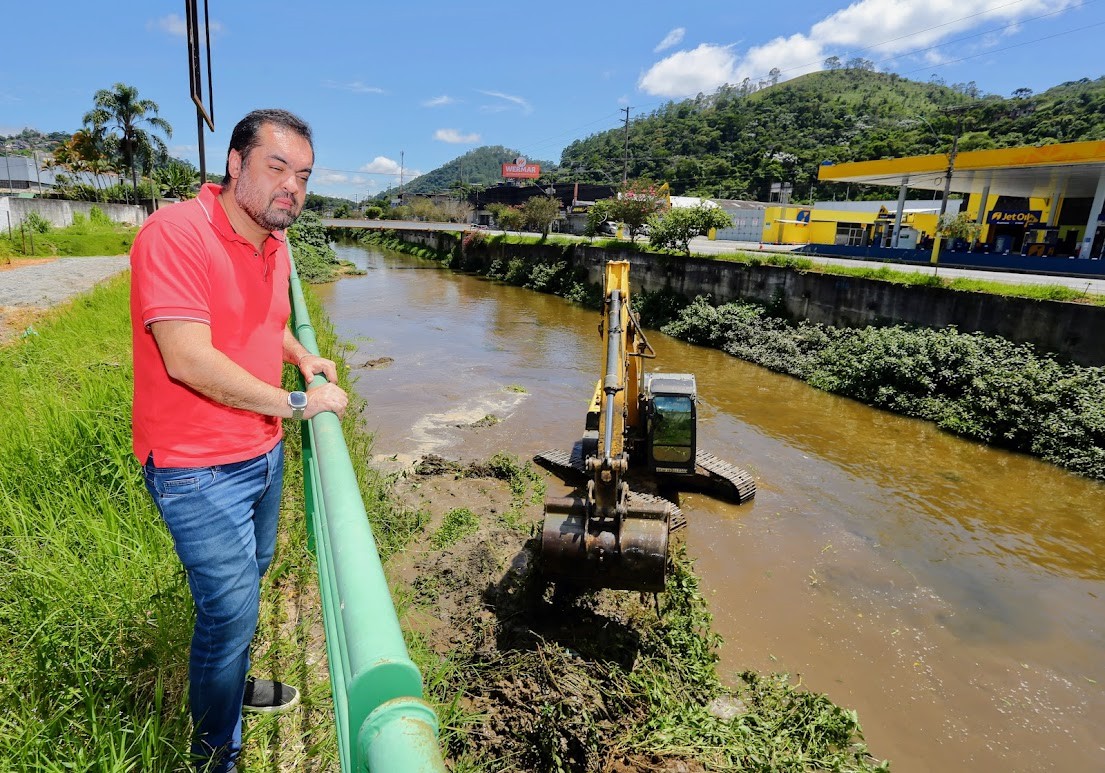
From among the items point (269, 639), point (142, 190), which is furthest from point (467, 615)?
point (142, 190)

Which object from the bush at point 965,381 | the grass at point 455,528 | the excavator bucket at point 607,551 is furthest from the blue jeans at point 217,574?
the bush at point 965,381

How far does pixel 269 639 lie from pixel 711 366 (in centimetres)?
1600

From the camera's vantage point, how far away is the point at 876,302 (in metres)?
16.1

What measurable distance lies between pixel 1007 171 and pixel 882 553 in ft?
77.4

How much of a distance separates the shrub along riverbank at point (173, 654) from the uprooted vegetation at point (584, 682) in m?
0.02

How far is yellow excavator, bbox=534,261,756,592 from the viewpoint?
196 inches

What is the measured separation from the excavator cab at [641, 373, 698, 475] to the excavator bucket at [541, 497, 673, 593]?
288cm

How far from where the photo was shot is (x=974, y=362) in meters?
12.9

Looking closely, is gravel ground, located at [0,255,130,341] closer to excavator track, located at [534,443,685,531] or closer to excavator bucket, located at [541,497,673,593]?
excavator track, located at [534,443,685,531]

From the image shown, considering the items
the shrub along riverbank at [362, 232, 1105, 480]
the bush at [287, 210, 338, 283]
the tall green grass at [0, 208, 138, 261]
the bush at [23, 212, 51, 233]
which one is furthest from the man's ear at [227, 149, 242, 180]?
the bush at [23, 212, 51, 233]

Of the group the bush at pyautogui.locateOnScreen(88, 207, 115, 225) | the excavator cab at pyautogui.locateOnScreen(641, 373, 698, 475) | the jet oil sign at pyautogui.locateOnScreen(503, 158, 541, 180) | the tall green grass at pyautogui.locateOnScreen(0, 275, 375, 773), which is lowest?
the excavator cab at pyautogui.locateOnScreen(641, 373, 698, 475)

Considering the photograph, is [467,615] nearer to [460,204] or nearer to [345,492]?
[345,492]

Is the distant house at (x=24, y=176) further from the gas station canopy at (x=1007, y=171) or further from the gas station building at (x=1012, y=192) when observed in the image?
the gas station building at (x=1012, y=192)

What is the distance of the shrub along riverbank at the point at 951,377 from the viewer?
1104 centimetres
